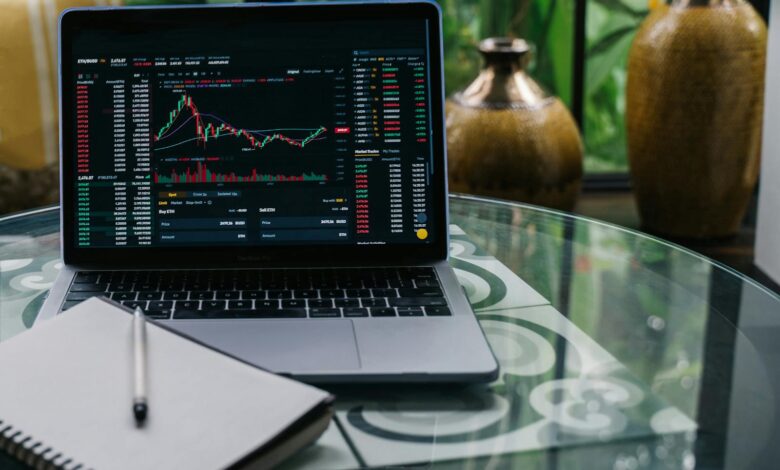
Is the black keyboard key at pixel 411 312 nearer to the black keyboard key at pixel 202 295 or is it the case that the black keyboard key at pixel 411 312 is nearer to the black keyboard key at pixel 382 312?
the black keyboard key at pixel 382 312

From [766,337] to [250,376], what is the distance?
51 centimetres

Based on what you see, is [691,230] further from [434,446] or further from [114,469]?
[114,469]

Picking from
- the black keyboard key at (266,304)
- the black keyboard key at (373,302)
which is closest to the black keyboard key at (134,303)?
the black keyboard key at (266,304)

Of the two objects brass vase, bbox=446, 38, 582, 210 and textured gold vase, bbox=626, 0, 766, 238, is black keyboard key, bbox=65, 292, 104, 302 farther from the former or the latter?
textured gold vase, bbox=626, 0, 766, 238

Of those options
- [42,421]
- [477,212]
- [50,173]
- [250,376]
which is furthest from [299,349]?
[50,173]

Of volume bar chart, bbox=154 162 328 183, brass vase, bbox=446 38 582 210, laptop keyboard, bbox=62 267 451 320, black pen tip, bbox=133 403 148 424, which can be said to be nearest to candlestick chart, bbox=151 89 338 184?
volume bar chart, bbox=154 162 328 183

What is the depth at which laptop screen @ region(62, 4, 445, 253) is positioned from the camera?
3.40 feet

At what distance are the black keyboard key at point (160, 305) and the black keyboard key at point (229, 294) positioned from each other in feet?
0.16

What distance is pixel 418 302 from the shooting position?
92 cm

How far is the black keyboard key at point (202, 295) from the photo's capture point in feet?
3.08

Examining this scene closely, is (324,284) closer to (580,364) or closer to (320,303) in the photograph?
(320,303)

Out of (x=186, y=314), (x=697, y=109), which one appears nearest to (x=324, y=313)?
(x=186, y=314)

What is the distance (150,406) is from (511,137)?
169 cm

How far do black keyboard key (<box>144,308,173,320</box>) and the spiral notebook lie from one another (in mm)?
108
